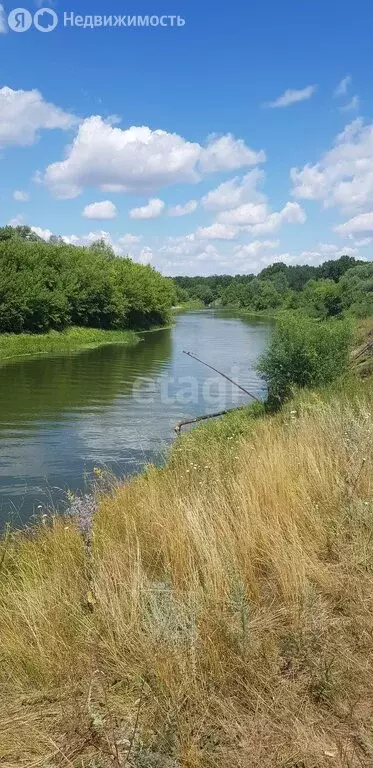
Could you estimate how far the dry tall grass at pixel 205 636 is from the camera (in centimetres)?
261

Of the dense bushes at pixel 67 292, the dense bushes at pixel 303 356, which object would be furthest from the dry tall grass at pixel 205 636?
the dense bushes at pixel 67 292

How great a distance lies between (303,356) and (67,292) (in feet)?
137

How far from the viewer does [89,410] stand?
2367cm

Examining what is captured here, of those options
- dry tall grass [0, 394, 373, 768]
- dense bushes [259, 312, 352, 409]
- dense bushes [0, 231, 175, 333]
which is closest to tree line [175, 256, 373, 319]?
dense bushes [0, 231, 175, 333]

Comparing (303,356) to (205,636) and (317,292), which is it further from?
(317,292)

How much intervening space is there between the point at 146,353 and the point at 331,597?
44554 millimetres

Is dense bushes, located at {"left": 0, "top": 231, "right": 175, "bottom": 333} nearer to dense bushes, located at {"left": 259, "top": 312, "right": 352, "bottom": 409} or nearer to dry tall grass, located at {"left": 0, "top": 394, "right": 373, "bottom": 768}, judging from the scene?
dense bushes, located at {"left": 259, "top": 312, "right": 352, "bottom": 409}

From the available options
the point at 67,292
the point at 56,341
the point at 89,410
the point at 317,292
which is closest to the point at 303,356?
the point at 89,410

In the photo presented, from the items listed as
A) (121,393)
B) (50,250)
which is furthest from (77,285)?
(121,393)

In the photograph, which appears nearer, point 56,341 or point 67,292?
point 56,341

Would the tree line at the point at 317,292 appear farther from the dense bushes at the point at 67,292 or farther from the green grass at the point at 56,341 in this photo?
the green grass at the point at 56,341

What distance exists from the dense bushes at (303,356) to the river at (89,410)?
192cm

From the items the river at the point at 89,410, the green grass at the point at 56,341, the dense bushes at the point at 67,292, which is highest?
the dense bushes at the point at 67,292

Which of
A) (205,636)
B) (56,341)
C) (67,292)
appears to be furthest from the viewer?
(67,292)
